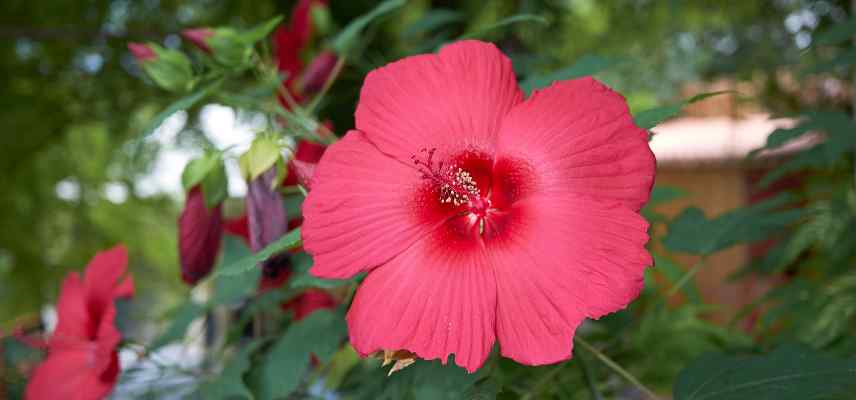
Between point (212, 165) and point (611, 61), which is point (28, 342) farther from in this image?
point (611, 61)

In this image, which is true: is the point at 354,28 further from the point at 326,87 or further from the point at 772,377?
the point at 772,377

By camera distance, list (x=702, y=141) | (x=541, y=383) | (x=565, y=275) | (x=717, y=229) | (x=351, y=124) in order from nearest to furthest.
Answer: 1. (x=565, y=275)
2. (x=541, y=383)
3. (x=717, y=229)
4. (x=351, y=124)
5. (x=702, y=141)

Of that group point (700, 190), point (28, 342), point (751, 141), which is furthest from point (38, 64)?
point (700, 190)

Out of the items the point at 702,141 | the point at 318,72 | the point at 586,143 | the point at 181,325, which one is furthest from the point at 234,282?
the point at 702,141

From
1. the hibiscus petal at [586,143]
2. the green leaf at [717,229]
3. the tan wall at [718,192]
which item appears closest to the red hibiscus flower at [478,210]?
the hibiscus petal at [586,143]

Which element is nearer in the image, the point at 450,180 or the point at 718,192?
the point at 450,180

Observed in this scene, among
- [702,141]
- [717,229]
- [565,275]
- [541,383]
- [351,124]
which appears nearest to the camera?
[565,275]
